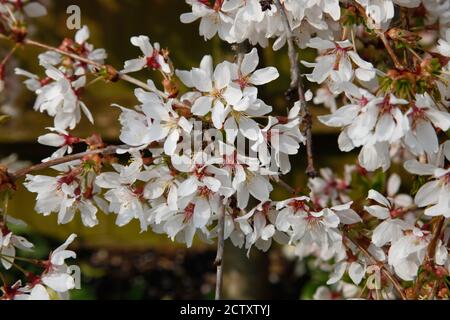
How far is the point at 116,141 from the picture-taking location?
304 centimetres

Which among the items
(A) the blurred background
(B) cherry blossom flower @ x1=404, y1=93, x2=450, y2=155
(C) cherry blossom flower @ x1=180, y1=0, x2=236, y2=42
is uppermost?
(C) cherry blossom flower @ x1=180, y1=0, x2=236, y2=42

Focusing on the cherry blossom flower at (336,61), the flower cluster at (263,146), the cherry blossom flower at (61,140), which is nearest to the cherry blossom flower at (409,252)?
the flower cluster at (263,146)

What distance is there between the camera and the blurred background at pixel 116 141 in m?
2.90

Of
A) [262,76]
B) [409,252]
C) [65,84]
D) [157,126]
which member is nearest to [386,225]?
[409,252]

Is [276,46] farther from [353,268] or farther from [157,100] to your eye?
[353,268]

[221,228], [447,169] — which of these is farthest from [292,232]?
[447,169]

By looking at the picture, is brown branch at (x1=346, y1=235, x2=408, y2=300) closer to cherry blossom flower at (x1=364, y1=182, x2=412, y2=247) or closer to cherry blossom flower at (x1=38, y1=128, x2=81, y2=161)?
cherry blossom flower at (x1=364, y1=182, x2=412, y2=247)

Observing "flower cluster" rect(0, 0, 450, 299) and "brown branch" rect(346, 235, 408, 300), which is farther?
"brown branch" rect(346, 235, 408, 300)

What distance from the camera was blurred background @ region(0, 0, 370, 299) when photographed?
290 centimetres

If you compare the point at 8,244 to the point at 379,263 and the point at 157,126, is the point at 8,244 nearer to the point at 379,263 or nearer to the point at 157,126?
the point at 157,126

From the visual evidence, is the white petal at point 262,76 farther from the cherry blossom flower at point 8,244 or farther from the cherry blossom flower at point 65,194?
the cherry blossom flower at point 8,244

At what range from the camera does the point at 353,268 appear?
156cm

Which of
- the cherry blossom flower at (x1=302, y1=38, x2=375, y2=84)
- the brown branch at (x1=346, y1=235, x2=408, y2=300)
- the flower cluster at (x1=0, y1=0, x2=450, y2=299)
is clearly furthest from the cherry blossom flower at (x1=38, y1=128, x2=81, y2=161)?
the brown branch at (x1=346, y1=235, x2=408, y2=300)
